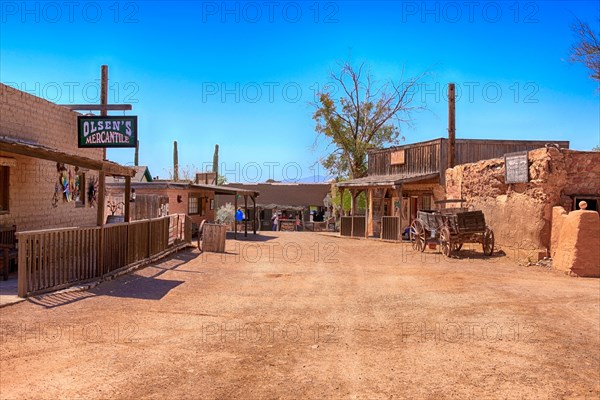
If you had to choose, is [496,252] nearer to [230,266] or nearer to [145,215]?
[230,266]

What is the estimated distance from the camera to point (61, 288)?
8.06 meters

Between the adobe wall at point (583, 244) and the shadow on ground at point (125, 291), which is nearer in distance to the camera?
the shadow on ground at point (125, 291)

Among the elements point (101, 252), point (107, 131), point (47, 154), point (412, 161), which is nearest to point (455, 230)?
point (412, 161)

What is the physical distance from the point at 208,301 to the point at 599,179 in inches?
473

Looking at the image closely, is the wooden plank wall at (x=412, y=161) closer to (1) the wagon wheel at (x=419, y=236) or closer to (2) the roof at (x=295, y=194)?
(1) the wagon wheel at (x=419, y=236)

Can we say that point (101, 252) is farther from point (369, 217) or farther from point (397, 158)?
point (397, 158)

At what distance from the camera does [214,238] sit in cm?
1664

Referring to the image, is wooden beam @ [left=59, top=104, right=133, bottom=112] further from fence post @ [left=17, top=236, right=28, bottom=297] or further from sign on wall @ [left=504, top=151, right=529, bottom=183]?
sign on wall @ [left=504, top=151, right=529, bottom=183]

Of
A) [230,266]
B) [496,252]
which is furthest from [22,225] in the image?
[496,252]

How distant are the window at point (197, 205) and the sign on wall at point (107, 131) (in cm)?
1193

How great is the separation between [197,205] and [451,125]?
552 inches

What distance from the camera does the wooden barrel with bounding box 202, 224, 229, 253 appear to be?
1659 cm

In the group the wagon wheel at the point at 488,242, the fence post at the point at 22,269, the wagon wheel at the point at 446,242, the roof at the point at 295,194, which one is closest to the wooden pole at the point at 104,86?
the fence post at the point at 22,269

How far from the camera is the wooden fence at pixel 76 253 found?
7451 mm
